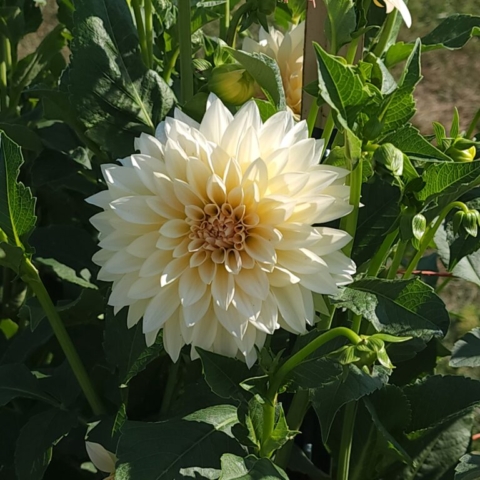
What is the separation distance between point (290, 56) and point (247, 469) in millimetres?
473

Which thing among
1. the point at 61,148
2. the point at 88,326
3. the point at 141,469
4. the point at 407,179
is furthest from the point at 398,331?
the point at 61,148

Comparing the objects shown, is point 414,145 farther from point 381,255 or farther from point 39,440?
point 39,440

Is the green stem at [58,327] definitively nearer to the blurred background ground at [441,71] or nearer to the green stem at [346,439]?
the green stem at [346,439]

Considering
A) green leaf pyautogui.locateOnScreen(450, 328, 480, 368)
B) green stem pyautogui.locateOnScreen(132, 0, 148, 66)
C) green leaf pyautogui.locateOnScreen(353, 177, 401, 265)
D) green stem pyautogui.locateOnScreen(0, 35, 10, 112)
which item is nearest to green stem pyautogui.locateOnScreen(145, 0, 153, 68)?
green stem pyautogui.locateOnScreen(132, 0, 148, 66)

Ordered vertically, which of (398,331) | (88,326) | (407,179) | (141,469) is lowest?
(88,326)

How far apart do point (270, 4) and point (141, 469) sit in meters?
0.49

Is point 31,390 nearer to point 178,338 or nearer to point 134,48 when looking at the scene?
point 178,338

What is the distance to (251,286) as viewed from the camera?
0.66 metres

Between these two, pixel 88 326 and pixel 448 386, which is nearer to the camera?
pixel 448 386

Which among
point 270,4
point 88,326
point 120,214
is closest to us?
point 120,214

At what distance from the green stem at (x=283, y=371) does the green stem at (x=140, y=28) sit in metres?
0.47

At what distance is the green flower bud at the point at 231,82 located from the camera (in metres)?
0.79

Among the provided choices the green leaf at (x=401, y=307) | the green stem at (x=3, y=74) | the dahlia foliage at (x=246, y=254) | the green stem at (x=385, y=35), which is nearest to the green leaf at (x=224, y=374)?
the dahlia foliage at (x=246, y=254)

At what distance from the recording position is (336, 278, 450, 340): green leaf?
0.72 m
